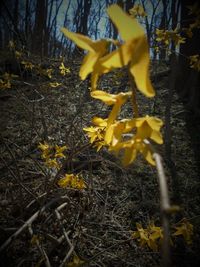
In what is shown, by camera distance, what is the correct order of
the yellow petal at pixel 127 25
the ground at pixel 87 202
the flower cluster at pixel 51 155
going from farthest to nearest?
the flower cluster at pixel 51 155 < the ground at pixel 87 202 < the yellow petal at pixel 127 25

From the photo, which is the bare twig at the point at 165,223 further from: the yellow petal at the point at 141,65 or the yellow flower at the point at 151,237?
the yellow flower at the point at 151,237

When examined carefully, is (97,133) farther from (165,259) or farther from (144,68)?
(165,259)

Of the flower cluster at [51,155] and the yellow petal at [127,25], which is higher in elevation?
the yellow petal at [127,25]

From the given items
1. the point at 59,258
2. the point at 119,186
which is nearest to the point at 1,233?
the point at 59,258

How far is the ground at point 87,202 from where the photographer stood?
175cm

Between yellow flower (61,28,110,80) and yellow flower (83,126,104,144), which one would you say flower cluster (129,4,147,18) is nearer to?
yellow flower (83,126,104,144)

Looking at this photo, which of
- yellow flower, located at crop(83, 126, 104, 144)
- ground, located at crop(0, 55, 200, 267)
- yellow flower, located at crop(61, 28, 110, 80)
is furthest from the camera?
ground, located at crop(0, 55, 200, 267)

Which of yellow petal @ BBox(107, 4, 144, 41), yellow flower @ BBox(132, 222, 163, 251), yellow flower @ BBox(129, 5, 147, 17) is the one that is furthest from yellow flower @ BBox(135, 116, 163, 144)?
yellow flower @ BBox(129, 5, 147, 17)

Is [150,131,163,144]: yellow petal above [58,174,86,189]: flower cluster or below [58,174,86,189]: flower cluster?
above

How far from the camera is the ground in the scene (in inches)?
69.0

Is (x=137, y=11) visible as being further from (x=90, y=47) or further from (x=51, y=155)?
(x=90, y=47)

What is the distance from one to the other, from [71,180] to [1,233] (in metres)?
0.69

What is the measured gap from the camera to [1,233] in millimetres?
1781

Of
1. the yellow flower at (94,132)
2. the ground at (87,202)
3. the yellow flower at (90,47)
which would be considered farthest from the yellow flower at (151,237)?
the yellow flower at (90,47)
